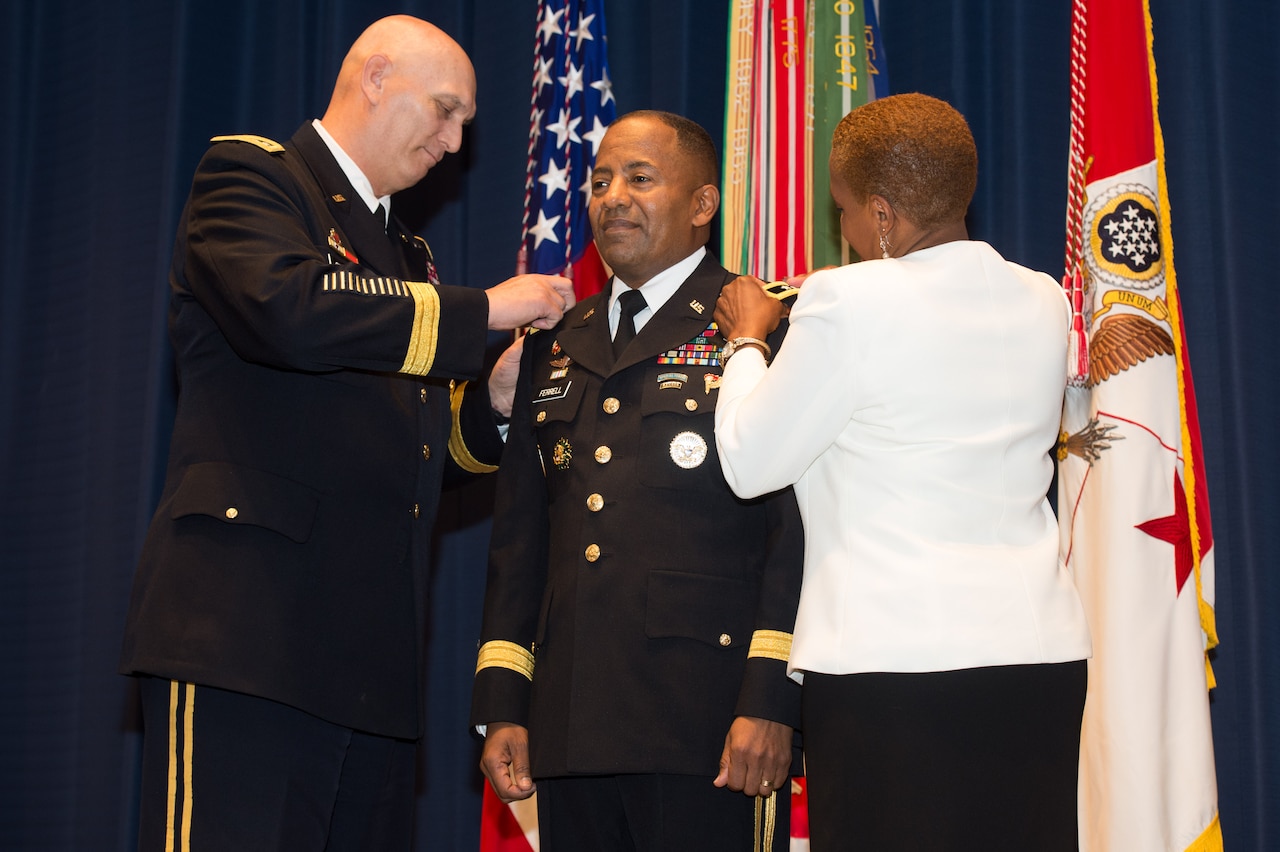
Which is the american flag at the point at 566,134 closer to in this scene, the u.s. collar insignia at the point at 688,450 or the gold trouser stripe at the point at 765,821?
the u.s. collar insignia at the point at 688,450

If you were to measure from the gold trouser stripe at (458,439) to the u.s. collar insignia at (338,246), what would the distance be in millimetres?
404

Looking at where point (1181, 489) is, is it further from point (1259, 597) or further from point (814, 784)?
point (814, 784)

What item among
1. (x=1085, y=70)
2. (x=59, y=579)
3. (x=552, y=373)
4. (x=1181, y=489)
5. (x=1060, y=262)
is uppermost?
(x=1085, y=70)

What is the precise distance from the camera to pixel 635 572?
2.21 metres

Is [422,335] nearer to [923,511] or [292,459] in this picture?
[292,459]

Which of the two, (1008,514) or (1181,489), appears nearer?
(1008,514)

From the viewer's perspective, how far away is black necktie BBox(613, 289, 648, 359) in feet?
8.12

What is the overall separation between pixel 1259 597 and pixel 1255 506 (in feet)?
0.75

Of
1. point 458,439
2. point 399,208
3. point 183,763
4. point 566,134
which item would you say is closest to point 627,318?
point 458,439

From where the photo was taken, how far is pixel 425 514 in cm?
249

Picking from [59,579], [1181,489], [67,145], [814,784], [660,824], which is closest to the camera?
[814,784]

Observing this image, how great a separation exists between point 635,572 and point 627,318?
55cm

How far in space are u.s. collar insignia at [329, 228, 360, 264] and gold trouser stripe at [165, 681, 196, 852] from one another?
847 mm

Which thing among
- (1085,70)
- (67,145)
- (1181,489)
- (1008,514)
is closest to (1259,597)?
(1181,489)
